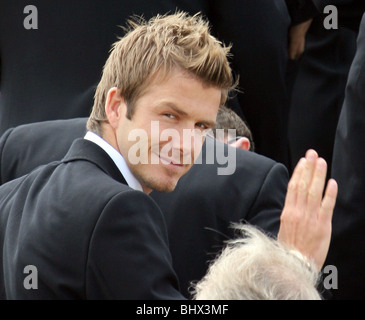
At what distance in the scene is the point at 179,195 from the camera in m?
2.93

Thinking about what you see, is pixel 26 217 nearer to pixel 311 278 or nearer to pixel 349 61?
pixel 311 278

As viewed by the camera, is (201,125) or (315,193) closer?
(315,193)

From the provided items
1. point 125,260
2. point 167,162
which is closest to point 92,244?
point 125,260

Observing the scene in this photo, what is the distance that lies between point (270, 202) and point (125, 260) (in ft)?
2.52

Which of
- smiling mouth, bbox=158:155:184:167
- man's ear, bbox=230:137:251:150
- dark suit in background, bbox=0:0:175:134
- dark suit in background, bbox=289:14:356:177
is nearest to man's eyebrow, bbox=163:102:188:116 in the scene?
smiling mouth, bbox=158:155:184:167

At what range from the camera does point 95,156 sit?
254 cm

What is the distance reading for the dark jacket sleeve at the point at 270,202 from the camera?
285 cm

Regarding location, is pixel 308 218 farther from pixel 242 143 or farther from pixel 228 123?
pixel 228 123

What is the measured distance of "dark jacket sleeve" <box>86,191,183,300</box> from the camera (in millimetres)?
2271

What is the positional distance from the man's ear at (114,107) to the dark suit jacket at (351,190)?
2.90 feet

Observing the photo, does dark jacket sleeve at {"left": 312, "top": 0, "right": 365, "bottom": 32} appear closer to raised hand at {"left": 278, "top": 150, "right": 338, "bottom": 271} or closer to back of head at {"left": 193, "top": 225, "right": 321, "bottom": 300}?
raised hand at {"left": 278, "top": 150, "right": 338, "bottom": 271}

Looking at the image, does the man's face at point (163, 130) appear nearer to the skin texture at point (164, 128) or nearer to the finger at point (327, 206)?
the skin texture at point (164, 128)

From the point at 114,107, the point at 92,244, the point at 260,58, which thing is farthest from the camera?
the point at 260,58
